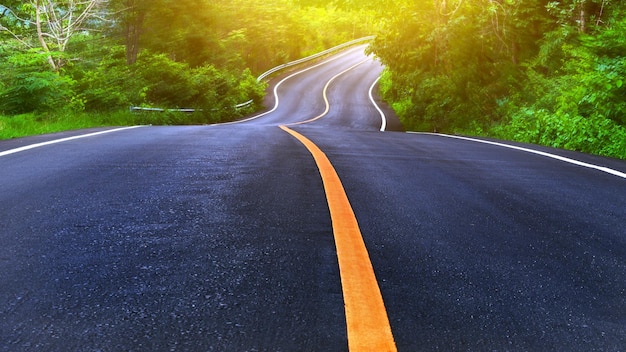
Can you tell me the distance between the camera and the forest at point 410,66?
1230 cm

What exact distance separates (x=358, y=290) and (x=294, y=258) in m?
0.48

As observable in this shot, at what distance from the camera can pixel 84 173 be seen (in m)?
4.83

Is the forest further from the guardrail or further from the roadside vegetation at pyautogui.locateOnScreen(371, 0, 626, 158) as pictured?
the guardrail

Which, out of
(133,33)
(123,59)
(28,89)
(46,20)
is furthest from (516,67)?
(133,33)

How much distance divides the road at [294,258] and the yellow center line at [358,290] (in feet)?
0.04

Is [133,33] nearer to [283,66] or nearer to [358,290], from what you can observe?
[283,66]

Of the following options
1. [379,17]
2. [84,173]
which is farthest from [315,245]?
[379,17]

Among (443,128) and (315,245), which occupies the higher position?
(315,245)

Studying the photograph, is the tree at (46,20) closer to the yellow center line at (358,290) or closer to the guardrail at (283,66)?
the guardrail at (283,66)

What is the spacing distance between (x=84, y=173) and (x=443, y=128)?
66.1 feet

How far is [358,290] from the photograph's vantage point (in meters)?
2.23

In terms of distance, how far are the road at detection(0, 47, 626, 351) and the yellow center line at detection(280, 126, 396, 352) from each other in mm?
13

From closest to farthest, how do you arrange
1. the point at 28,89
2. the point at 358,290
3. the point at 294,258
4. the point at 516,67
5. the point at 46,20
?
the point at 358,290 < the point at 294,258 < the point at 28,89 < the point at 516,67 < the point at 46,20

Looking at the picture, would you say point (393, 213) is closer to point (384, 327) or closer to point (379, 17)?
point (384, 327)
